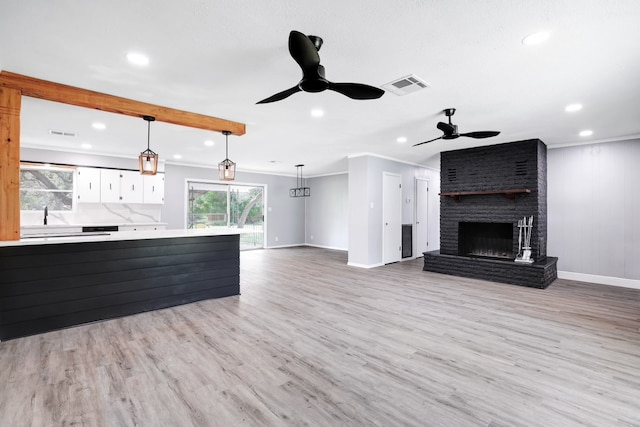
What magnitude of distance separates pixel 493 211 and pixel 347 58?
475 cm

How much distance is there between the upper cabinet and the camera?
251 inches

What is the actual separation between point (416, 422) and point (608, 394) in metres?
1.47

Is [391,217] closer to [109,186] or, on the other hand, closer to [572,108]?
[572,108]

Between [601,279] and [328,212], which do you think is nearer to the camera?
[601,279]

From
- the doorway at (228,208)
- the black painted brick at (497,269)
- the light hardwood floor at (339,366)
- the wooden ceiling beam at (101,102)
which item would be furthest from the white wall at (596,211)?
the doorway at (228,208)

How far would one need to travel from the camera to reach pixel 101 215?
6730 millimetres

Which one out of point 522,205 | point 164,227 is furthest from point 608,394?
point 164,227

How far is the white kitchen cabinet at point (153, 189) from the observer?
7078 mm

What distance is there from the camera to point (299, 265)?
23.0ft

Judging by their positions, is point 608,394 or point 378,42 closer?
point 608,394

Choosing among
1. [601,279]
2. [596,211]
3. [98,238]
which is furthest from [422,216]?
[98,238]

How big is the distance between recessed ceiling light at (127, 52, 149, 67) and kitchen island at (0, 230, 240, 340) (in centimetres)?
202

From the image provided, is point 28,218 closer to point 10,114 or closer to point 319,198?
point 10,114

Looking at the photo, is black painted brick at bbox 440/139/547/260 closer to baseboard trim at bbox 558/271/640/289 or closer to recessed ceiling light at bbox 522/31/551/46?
baseboard trim at bbox 558/271/640/289
